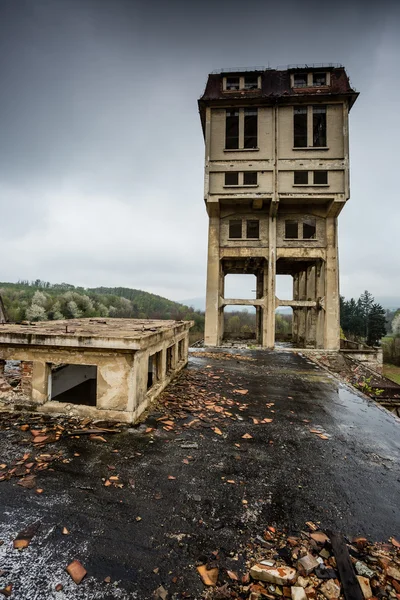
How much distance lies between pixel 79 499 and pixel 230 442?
293cm

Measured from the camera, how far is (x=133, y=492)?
398cm

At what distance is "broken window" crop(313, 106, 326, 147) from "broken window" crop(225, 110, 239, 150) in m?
6.26

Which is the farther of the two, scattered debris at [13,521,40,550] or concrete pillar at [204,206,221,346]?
concrete pillar at [204,206,221,346]

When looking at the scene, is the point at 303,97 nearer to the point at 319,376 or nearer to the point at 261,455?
the point at 319,376

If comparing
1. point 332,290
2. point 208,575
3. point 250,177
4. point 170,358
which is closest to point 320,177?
point 250,177

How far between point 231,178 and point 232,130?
461 centimetres

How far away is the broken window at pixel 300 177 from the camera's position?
22156 mm

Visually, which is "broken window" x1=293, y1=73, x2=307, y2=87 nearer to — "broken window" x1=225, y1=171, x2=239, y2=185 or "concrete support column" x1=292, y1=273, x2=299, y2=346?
"broken window" x1=225, y1=171, x2=239, y2=185

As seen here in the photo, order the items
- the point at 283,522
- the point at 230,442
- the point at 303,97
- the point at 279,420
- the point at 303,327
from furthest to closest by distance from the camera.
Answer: the point at 303,327 → the point at 303,97 → the point at 279,420 → the point at 230,442 → the point at 283,522

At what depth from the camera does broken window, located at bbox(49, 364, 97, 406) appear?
9.78m

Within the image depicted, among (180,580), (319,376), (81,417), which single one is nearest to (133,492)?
(180,580)

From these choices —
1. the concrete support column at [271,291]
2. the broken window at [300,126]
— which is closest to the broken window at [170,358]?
the concrete support column at [271,291]

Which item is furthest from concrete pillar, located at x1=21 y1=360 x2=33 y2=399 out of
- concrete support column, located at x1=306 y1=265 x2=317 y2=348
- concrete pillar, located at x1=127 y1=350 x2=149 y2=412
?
concrete support column, located at x1=306 y1=265 x2=317 y2=348

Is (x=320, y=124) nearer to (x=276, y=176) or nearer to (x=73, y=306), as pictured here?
(x=276, y=176)
